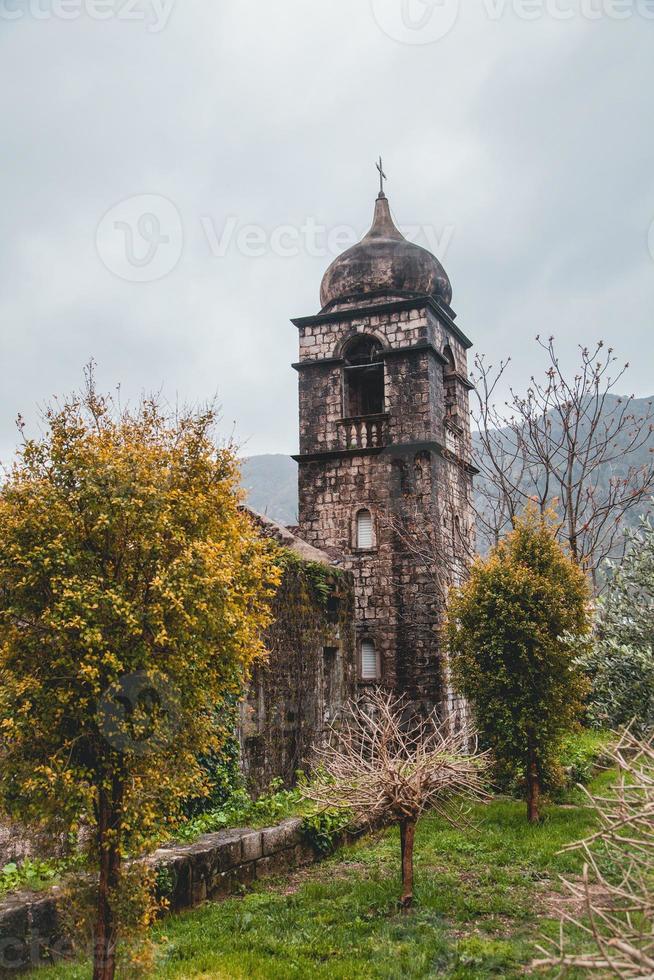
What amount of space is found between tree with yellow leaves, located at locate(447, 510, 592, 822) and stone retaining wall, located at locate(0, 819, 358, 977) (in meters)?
2.74

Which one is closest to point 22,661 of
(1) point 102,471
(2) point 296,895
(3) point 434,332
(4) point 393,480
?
(1) point 102,471

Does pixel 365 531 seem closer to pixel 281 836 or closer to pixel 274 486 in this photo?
pixel 281 836

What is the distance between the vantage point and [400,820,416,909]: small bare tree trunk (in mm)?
7965

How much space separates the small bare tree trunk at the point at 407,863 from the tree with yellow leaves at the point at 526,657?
3513 millimetres

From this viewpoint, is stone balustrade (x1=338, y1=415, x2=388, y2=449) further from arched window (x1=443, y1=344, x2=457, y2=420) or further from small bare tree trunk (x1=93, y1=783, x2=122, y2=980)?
small bare tree trunk (x1=93, y1=783, x2=122, y2=980)

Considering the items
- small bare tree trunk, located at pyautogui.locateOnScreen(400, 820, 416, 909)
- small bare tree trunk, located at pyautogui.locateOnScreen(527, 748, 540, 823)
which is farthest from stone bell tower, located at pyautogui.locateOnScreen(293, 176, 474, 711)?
small bare tree trunk, located at pyautogui.locateOnScreen(400, 820, 416, 909)

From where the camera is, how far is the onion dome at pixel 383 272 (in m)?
21.2

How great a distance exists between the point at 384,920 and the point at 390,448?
511 inches

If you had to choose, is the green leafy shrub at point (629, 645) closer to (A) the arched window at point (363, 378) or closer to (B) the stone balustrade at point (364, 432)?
(B) the stone balustrade at point (364, 432)

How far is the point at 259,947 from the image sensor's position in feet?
23.2

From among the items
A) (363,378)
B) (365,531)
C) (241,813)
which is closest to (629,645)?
(241,813)

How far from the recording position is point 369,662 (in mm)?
18703

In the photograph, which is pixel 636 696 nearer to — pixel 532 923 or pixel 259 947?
pixel 532 923

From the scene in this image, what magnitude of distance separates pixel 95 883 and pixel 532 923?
12.9 feet
